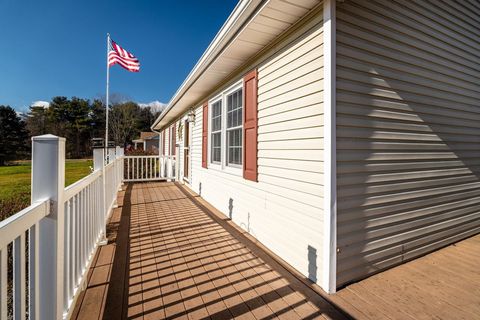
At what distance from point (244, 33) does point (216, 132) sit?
2491mm

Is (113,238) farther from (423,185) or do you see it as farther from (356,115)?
(423,185)

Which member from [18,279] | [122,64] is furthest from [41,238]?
[122,64]

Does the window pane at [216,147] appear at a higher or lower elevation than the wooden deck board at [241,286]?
higher

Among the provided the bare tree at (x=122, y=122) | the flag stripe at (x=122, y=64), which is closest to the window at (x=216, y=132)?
the flag stripe at (x=122, y=64)

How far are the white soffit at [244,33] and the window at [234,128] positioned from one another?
1.48 ft

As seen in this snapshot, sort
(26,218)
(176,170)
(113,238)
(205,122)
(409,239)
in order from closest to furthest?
(26,218), (409,239), (113,238), (205,122), (176,170)

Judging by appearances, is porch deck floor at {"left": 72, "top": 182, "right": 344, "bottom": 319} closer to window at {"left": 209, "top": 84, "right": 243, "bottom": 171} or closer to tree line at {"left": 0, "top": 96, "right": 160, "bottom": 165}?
window at {"left": 209, "top": 84, "right": 243, "bottom": 171}

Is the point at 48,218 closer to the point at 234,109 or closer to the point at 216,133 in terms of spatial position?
the point at 234,109

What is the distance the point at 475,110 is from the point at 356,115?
2.65 m

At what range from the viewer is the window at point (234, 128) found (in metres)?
4.19

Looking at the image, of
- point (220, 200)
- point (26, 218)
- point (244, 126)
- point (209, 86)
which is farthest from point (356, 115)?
point (209, 86)

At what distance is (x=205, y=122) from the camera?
571 cm

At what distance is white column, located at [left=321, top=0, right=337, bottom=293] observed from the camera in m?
2.12

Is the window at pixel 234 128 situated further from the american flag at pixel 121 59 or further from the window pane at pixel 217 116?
the american flag at pixel 121 59
